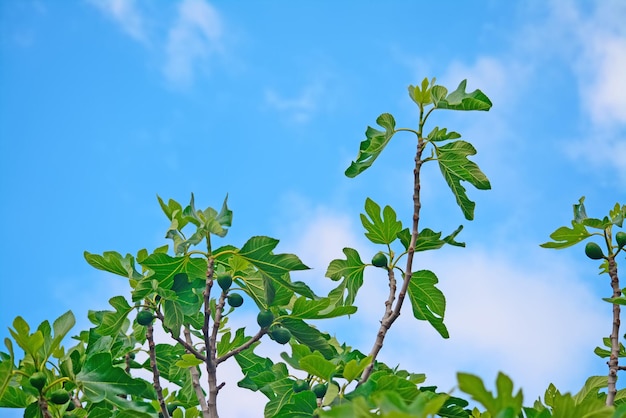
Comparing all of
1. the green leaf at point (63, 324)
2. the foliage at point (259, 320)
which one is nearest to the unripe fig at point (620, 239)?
the foliage at point (259, 320)

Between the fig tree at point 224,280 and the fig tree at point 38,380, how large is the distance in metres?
0.95

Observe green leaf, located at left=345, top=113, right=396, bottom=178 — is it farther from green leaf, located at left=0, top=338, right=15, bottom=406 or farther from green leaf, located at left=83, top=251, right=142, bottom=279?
green leaf, located at left=0, top=338, right=15, bottom=406

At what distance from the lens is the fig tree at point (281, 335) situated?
348cm

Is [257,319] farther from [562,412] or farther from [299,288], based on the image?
[562,412]

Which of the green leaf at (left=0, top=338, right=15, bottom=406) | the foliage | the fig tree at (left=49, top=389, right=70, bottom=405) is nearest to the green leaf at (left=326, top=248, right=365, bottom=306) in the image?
the foliage

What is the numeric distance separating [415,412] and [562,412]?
0.58m

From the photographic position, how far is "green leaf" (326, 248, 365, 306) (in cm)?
410

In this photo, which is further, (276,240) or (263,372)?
(263,372)

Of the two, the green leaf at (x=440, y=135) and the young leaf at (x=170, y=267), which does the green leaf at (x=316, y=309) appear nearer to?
the young leaf at (x=170, y=267)

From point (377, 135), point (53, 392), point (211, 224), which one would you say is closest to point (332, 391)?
point (211, 224)

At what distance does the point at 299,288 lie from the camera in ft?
11.2

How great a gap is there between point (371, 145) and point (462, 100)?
0.56 metres

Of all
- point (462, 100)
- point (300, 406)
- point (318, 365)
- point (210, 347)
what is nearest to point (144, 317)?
point (210, 347)

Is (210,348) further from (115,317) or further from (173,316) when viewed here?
(115,317)
